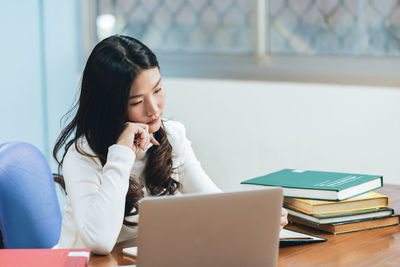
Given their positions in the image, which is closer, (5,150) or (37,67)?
(5,150)

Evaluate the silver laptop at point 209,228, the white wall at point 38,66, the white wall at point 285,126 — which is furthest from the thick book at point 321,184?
the white wall at point 38,66

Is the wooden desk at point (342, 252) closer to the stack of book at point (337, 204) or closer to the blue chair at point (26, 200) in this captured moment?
the stack of book at point (337, 204)

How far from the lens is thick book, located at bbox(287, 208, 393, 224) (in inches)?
59.8

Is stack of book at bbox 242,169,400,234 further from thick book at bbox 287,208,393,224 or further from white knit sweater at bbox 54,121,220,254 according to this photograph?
white knit sweater at bbox 54,121,220,254

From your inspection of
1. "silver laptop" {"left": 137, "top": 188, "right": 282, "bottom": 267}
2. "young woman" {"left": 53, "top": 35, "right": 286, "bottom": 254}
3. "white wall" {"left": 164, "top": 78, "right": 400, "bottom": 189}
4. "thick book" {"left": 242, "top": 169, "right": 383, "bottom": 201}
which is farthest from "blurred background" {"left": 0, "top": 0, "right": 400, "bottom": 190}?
"silver laptop" {"left": 137, "top": 188, "right": 282, "bottom": 267}

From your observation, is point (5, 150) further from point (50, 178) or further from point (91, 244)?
point (91, 244)

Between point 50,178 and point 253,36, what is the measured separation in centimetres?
167

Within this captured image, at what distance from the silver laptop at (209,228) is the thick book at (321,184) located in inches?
17.6

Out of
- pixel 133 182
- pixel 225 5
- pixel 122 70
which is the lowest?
pixel 133 182

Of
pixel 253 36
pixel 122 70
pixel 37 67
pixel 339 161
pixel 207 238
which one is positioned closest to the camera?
pixel 207 238

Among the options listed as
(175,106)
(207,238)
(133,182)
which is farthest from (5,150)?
(175,106)

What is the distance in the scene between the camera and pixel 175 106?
10.8 feet

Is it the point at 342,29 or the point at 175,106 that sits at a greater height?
the point at 342,29

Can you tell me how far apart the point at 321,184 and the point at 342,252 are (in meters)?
0.24
